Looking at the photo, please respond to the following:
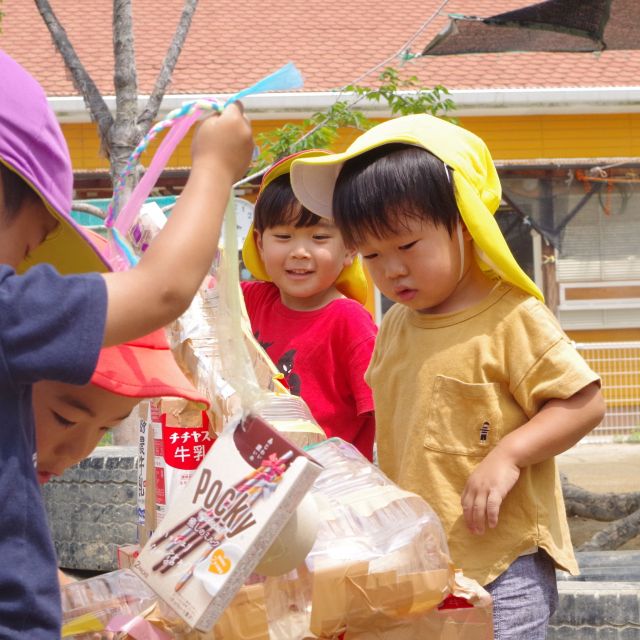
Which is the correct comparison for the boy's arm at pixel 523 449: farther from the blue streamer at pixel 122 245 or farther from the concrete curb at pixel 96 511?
the concrete curb at pixel 96 511

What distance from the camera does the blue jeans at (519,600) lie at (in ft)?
7.16

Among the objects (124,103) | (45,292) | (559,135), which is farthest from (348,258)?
(559,135)

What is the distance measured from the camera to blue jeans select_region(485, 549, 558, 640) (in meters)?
2.18

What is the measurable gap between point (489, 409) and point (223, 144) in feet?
3.51

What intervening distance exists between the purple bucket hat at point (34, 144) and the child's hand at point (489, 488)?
1.02 meters

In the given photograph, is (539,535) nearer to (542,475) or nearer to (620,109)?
(542,475)

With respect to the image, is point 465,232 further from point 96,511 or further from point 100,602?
point 96,511

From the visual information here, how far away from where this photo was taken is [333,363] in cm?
301

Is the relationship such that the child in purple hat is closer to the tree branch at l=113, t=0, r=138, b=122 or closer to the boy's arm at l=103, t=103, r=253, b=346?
the boy's arm at l=103, t=103, r=253, b=346

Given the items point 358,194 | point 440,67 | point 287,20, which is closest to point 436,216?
point 358,194

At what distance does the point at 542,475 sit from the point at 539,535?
5.4 inches

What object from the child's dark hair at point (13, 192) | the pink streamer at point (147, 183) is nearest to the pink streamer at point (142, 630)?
the pink streamer at point (147, 183)

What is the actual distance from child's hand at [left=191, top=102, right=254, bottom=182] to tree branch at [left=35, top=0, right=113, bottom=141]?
4.64 metres

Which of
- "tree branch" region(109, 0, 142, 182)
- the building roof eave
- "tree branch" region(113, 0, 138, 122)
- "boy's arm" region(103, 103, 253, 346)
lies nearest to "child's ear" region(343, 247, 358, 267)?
"boy's arm" region(103, 103, 253, 346)
